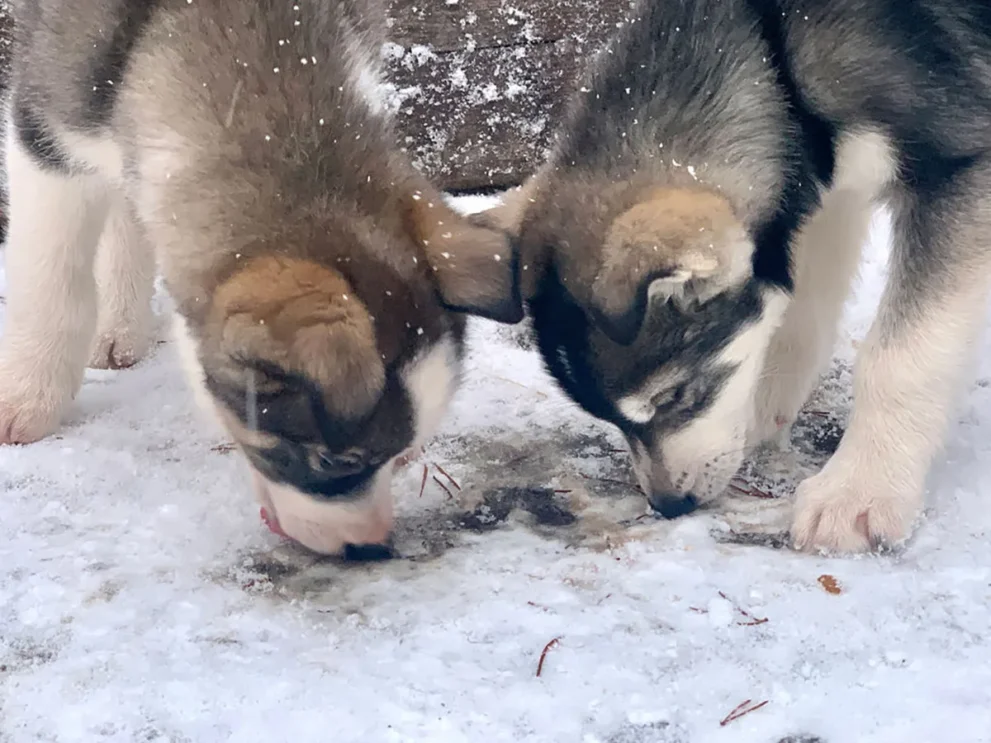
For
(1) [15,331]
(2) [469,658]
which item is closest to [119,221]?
(1) [15,331]

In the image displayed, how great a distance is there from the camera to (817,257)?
11.4ft

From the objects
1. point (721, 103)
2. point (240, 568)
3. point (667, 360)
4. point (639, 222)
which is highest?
point (721, 103)

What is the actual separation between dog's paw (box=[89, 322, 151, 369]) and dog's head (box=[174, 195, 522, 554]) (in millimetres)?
1369

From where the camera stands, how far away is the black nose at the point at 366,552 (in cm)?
259

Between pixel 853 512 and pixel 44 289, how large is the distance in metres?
2.40

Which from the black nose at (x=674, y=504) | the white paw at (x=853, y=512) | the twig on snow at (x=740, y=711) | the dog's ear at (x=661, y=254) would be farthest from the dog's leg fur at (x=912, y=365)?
the twig on snow at (x=740, y=711)

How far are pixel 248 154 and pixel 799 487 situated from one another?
1.64 meters

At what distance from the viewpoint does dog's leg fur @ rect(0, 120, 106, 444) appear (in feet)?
10.3

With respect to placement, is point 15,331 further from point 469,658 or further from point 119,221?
point 469,658

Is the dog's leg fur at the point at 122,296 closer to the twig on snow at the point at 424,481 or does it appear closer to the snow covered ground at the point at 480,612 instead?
the snow covered ground at the point at 480,612

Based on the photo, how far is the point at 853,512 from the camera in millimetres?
2674

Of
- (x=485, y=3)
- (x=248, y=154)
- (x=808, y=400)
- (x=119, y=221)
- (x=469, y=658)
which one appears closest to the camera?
(x=469, y=658)

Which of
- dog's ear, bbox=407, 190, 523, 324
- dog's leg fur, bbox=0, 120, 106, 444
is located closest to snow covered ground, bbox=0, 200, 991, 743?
dog's leg fur, bbox=0, 120, 106, 444

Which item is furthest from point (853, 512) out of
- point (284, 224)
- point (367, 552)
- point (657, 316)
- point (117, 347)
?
A: point (117, 347)
